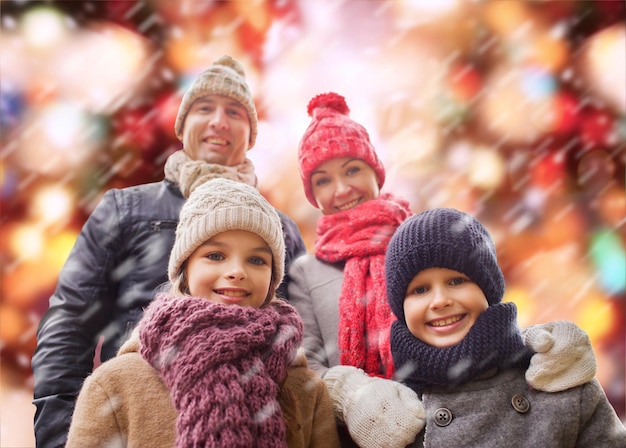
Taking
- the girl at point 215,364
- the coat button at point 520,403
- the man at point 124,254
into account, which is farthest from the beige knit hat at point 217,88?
the coat button at point 520,403

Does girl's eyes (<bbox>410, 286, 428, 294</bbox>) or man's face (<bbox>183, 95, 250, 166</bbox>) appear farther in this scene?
man's face (<bbox>183, 95, 250, 166</bbox>)

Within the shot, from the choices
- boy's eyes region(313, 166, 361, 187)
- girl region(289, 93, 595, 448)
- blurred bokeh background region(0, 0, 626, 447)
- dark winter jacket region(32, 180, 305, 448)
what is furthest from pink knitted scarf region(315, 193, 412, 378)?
blurred bokeh background region(0, 0, 626, 447)

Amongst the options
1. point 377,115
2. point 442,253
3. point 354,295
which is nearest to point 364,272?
point 354,295

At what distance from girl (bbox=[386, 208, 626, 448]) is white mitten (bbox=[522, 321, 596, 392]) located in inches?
0.9

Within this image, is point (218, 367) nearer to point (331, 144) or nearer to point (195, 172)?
point (195, 172)

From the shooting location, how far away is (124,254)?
5.25ft

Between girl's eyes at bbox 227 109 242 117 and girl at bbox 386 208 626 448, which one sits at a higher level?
girl's eyes at bbox 227 109 242 117

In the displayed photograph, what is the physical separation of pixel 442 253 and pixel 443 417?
1.14 ft

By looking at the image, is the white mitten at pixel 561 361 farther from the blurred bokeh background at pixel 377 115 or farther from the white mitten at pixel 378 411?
the blurred bokeh background at pixel 377 115

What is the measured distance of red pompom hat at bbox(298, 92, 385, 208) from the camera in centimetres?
173

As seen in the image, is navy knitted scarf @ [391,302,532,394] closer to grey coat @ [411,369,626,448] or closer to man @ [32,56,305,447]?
grey coat @ [411,369,626,448]

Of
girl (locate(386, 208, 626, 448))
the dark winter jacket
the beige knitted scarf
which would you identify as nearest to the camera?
girl (locate(386, 208, 626, 448))

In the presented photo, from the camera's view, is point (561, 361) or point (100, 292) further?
point (100, 292)

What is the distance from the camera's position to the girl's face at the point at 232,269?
1.15m
